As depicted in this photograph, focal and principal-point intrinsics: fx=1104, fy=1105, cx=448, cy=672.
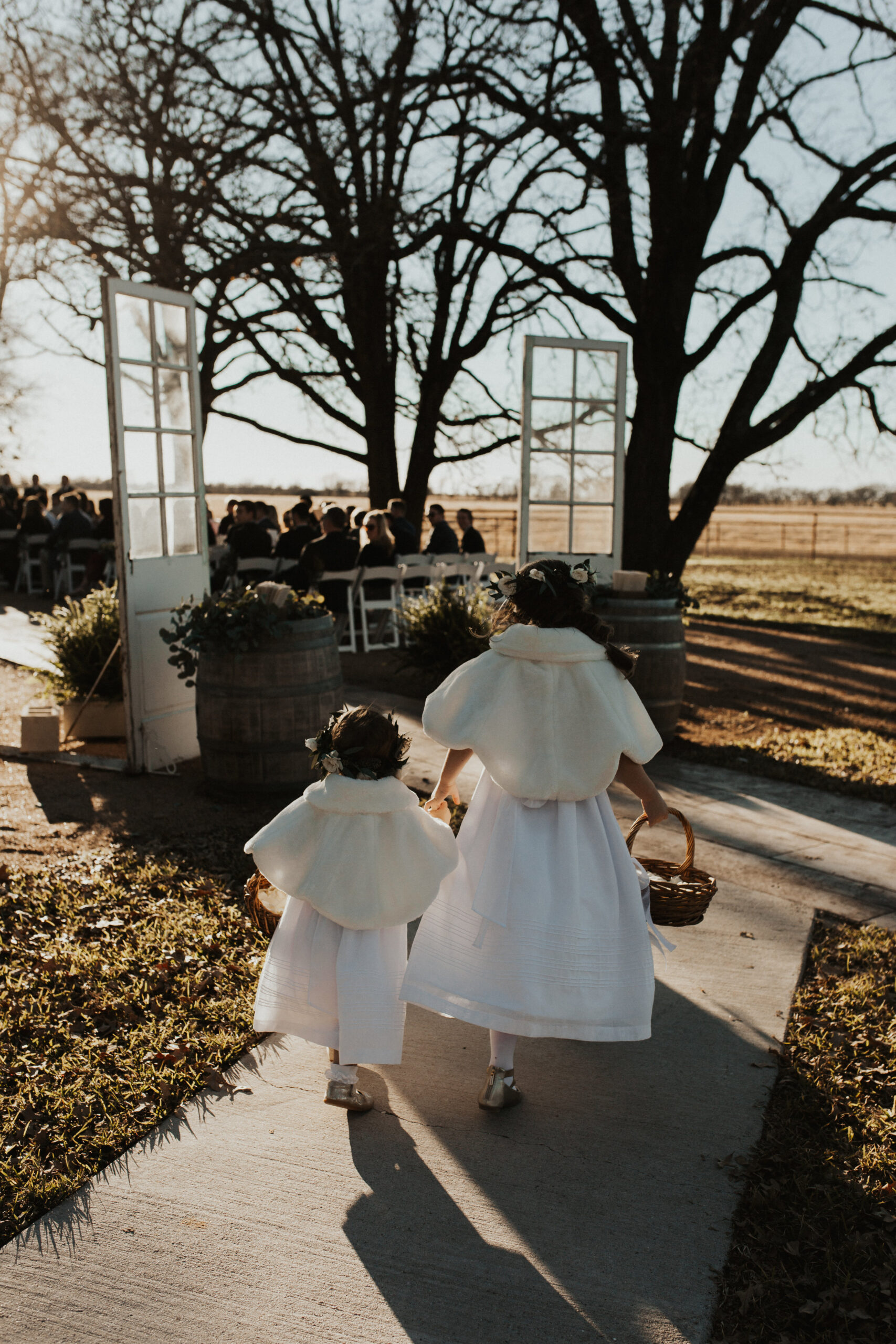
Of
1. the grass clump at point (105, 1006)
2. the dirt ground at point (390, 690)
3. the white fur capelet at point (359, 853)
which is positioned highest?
the white fur capelet at point (359, 853)

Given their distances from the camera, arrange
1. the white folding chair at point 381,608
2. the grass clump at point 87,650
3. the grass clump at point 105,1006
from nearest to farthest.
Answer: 1. the grass clump at point 105,1006
2. the grass clump at point 87,650
3. the white folding chair at point 381,608

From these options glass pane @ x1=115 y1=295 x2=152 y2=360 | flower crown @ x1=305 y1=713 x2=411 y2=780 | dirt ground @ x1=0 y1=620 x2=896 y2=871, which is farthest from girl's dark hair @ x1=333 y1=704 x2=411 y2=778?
glass pane @ x1=115 y1=295 x2=152 y2=360

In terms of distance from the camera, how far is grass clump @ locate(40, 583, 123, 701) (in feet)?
24.6

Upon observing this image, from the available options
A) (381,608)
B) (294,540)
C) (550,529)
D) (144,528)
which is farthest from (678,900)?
(294,540)

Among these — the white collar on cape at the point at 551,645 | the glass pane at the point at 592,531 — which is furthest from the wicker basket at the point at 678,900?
the glass pane at the point at 592,531

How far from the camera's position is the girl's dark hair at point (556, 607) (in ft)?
10.4

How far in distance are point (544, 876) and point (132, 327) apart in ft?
15.3

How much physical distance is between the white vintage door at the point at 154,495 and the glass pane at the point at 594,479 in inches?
121

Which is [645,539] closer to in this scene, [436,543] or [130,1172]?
[436,543]

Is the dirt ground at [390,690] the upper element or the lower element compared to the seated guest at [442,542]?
lower

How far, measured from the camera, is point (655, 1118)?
3.17 meters

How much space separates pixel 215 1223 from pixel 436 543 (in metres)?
11.1

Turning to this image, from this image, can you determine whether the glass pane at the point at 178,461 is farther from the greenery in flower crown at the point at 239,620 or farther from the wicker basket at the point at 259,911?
the wicker basket at the point at 259,911

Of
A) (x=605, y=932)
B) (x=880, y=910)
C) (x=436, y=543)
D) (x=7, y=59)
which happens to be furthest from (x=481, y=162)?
(x=605, y=932)
